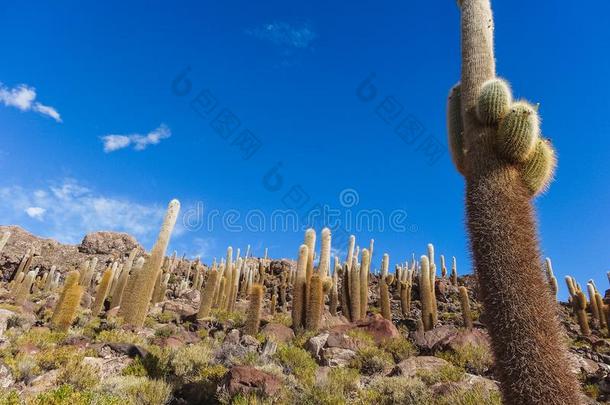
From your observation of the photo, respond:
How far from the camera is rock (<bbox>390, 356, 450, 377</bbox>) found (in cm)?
864

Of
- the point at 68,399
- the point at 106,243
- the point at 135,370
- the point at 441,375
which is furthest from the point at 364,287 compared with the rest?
the point at 106,243

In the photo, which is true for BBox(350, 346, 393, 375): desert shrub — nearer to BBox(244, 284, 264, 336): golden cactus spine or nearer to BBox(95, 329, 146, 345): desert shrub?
BBox(244, 284, 264, 336): golden cactus spine

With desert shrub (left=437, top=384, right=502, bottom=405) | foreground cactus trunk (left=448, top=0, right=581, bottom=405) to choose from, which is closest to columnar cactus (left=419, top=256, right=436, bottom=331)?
desert shrub (left=437, top=384, right=502, bottom=405)

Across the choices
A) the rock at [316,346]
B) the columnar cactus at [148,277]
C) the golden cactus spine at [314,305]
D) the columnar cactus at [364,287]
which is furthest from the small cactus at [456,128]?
the columnar cactus at [364,287]

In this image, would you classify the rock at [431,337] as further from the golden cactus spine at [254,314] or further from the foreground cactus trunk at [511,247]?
the foreground cactus trunk at [511,247]

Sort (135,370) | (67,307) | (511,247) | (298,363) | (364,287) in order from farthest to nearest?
(364,287), (67,307), (298,363), (135,370), (511,247)

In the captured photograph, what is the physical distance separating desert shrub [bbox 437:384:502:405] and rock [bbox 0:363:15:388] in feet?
23.8

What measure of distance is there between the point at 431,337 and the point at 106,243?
38.0m

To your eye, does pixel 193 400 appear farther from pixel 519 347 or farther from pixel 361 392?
pixel 519 347

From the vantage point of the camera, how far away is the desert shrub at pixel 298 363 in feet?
27.9

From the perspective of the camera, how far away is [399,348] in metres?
11.4

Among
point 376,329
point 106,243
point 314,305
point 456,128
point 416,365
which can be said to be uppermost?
point 106,243

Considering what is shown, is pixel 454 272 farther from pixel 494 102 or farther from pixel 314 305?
pixel 494 102

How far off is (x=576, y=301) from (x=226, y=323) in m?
16.2
